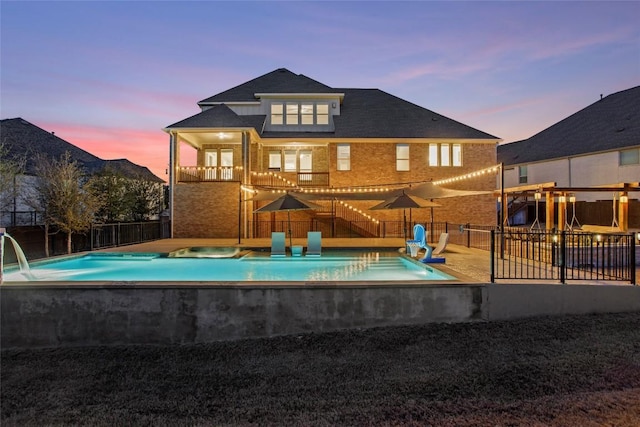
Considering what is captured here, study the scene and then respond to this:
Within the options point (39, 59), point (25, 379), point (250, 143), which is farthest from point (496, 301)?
point (39, 59)

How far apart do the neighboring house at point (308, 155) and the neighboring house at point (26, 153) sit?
7437mm

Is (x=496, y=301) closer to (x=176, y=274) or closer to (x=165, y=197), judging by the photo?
(x=176, y=274)

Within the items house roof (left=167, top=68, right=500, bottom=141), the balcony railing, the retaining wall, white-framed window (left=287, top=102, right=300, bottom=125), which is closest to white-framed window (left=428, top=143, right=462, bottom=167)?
house roof (left=167, top=68, right=500, bottom=141)

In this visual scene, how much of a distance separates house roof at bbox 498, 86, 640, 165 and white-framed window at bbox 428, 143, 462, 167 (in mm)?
7148

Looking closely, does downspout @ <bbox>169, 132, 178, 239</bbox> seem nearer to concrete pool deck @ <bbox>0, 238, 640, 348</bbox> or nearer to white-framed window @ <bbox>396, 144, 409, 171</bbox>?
white-framed window @ <bbox>396, 144, 409, 171</bbox>

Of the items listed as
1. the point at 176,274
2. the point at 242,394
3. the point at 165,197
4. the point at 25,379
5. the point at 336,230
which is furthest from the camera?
the point at 165,197

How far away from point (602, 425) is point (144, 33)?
21551 millimetres

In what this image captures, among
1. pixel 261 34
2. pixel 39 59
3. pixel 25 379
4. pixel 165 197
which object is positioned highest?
pixel 261 34

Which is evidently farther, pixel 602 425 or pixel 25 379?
pixel 25 379

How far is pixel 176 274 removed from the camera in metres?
12.6

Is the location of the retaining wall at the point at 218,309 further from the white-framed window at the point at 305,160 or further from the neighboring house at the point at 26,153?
the white-framed window at the point at 305,160

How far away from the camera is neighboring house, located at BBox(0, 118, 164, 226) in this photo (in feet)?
64.0

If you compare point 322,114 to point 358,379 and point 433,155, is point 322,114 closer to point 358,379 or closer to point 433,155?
point 433,155

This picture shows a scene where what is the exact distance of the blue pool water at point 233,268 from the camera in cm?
1167
